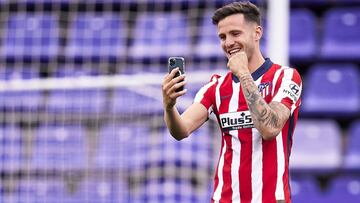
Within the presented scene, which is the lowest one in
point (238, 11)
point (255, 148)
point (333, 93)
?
point (255, 148)

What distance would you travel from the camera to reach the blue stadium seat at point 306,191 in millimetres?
8406

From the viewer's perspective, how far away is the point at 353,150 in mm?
9094

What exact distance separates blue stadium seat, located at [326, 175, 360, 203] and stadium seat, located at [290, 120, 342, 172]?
0.63 feet

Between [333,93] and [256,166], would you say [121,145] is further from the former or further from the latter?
[256,166]

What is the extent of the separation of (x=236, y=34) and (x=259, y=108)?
13.9 inches

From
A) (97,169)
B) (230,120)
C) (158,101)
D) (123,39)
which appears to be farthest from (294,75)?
(123,39)

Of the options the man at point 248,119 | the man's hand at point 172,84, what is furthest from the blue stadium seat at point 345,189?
the man's hand at point 172,84

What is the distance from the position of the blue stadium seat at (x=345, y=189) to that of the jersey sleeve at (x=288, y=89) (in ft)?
15.7

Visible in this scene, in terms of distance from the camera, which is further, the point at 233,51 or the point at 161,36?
the point at 161,36

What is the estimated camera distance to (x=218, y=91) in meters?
3.87

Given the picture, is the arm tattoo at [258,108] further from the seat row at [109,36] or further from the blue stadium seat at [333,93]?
the blue stadium seat at [333,93]

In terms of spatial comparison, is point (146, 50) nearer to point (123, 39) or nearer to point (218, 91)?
point (123, 39)

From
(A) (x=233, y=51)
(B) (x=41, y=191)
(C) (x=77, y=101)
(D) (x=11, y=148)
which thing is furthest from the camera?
(D) (x=11, y=148)

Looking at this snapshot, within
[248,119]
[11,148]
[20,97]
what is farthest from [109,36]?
[248,119]
